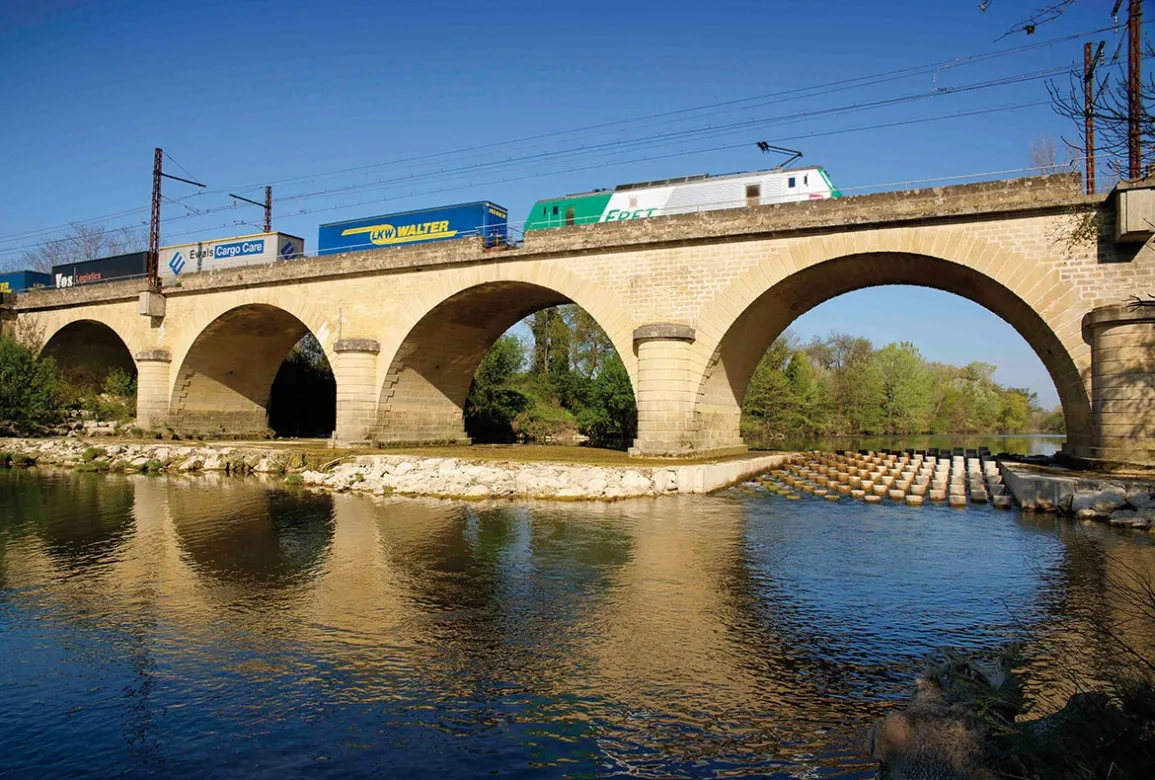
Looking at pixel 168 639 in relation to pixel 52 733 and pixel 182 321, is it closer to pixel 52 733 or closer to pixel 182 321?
pixel 52 733

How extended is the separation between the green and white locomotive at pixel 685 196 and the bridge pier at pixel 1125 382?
630cm

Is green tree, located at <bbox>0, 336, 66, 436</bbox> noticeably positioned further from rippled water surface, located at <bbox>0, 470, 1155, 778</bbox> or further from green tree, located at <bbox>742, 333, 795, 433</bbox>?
green tree, located at <bbox>742, 333, 795, 433</bbox>

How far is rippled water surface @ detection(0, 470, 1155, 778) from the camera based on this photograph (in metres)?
4.75

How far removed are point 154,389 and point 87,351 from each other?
9125 mm

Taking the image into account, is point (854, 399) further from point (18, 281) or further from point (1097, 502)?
point (18, 281)

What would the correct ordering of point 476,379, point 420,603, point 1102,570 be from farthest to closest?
point 476,379
point 1102,570
point 420,603

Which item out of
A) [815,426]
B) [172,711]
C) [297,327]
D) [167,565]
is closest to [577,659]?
[172,711]

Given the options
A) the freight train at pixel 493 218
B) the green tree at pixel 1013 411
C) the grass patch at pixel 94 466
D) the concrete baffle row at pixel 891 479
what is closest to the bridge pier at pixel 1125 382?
the concrete baffle row at pixel 891 479

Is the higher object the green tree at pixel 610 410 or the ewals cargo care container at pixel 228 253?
the ewals cargo care container at pixel 228 253

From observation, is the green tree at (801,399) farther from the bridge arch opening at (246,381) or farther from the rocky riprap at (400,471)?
the rocky riprap at (400,471)

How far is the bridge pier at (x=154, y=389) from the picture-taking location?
1075 inches

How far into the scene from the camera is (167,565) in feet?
31.7

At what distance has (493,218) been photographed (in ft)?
75.5

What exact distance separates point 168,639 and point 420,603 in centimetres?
228
